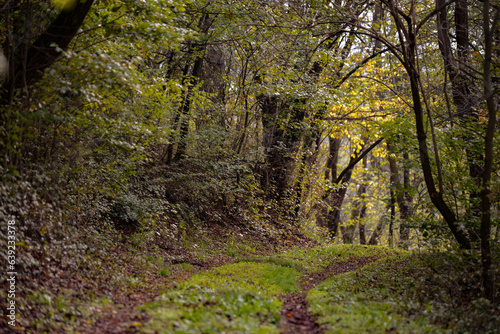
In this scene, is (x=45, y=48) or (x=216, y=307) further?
(x=45, y=48)

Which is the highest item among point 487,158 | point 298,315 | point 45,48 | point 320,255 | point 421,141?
point 45,48

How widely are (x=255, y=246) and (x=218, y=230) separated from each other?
1.37 m

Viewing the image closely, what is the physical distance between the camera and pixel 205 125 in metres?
14.0

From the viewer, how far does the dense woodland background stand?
670 cm

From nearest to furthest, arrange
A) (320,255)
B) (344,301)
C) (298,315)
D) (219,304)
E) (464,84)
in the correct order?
(219,304), (298,315), (344,301), (464,84), (320,255)

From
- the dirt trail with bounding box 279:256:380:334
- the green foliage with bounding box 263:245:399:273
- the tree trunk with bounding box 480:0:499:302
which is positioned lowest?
the green foliage with bounding box 263:245:399:273

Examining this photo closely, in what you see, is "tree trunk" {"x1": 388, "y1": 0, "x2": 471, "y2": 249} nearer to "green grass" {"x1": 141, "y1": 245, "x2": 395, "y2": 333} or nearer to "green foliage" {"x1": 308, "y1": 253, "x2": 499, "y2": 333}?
"green foliage" {"x1": 308, "y1": 253, "x2": 499, "y2": 333}

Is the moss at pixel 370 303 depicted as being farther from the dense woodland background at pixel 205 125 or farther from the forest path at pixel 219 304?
the dense woodland background at pixel 205 125

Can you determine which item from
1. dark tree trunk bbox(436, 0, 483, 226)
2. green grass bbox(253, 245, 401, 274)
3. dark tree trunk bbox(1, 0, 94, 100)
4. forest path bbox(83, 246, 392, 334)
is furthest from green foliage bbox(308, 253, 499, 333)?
dark tree trunk bbox(1, 0, 94, 100)

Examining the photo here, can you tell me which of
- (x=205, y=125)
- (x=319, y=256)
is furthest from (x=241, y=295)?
(x=205, y=125)

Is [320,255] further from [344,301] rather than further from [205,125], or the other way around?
[344,301]

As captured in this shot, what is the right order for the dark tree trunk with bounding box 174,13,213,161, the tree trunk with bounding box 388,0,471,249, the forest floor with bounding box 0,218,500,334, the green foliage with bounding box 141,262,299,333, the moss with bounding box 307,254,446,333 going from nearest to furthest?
the green foliage with bounding box 141,262,299,333 < the forest floor with bounding box 0,218,500,334 < the moss with bounding box 307,254,446,333 < the tree trunk with bounding box 388,0,471,249 < the dark tree trunk with bounding box 174,13,213,161

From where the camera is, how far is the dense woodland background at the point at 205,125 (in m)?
6.70

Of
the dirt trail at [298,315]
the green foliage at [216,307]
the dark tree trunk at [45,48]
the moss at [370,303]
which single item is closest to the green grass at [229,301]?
the green foliage at [216,307]
